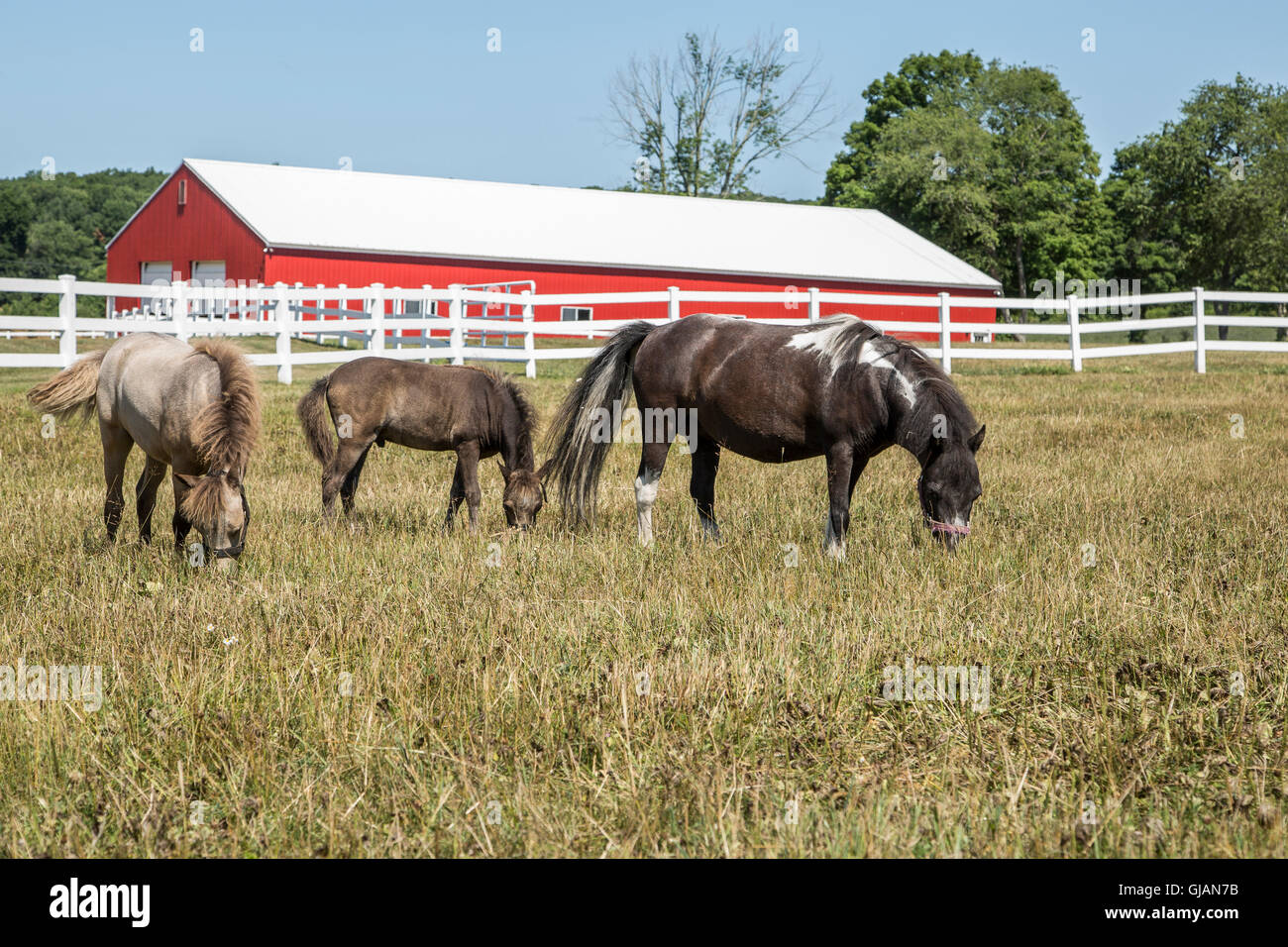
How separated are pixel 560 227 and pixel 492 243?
328cm

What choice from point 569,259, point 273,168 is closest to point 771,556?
point 569,259

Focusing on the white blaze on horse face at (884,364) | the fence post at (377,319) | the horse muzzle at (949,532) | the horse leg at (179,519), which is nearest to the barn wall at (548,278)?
the fence post at (377,319)

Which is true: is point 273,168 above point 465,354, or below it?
above

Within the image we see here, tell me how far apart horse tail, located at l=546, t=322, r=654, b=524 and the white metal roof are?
28.3 meters

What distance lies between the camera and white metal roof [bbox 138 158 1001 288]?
36.0 meters

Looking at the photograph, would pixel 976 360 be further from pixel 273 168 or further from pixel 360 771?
pixel 273 168

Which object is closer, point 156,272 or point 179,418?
point 179,418

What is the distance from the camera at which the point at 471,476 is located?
27.1ft

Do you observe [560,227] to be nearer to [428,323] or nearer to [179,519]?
[428,323]

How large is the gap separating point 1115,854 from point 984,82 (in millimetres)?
57089

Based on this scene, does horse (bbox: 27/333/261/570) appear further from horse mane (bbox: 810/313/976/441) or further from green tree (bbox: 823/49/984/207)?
green tree (bbox: 823/49/984/207)

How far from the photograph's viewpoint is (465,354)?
1917 centimetres

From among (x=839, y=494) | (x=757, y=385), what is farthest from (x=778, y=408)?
(x=839, y=494)

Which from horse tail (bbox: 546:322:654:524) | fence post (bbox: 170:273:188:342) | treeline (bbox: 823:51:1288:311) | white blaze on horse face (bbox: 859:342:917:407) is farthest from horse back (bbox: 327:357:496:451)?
treeline (bbox: 823:51:1288:311)
